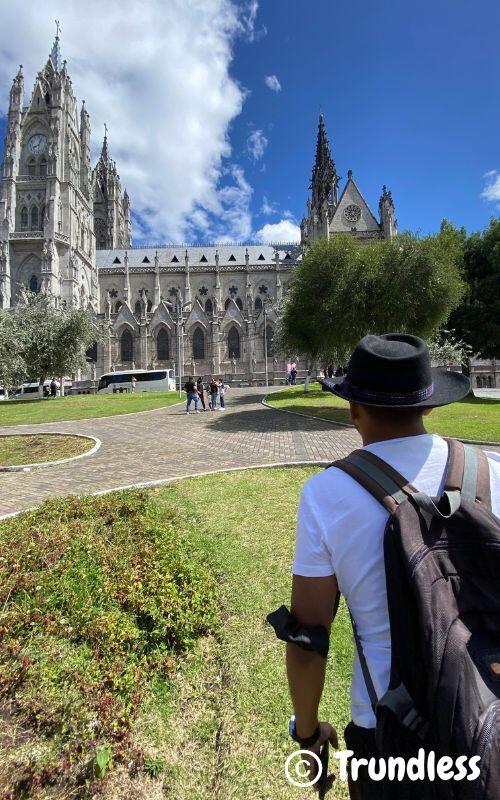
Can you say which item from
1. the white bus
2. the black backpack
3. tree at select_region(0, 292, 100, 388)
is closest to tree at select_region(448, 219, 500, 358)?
tree at select_region(0, 292, 100, 388)

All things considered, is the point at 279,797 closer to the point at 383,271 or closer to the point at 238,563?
the point at 238,563

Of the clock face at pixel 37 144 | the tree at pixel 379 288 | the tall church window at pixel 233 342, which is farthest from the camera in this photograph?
the clock face at pixel 37 144

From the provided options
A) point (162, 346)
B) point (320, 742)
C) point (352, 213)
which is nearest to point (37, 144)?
point (162, 346)

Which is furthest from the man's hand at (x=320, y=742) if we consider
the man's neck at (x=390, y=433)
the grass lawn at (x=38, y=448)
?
the grass lawn at (x=38, y=448)

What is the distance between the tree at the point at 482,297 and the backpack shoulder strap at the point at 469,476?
28.7 metres

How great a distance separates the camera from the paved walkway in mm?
8344

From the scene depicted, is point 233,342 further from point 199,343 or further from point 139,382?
point 139,382

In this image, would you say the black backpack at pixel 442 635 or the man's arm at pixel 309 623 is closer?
the black backpack at pixel 442 635

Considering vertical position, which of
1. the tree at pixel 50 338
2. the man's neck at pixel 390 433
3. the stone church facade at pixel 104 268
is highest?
the stone church facade at pixel 104 268

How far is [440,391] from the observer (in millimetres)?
1701

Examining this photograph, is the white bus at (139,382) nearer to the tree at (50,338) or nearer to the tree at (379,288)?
the tree at (50,338)

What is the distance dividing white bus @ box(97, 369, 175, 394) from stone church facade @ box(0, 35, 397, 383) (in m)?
7.97

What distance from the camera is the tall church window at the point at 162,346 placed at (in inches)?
2146

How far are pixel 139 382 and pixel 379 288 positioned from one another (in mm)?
32251
